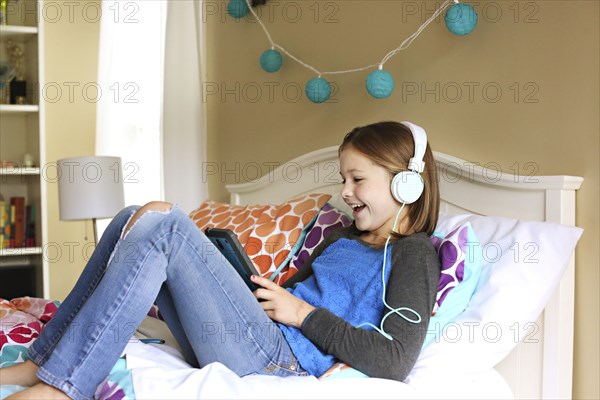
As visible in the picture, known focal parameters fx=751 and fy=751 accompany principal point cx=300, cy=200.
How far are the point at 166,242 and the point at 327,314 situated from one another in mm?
327

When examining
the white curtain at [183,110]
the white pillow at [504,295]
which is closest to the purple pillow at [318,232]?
the white pillow at [504,295]

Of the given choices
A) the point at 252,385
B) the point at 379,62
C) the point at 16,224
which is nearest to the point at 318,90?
the point at 379,62

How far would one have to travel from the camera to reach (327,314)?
1391 millimetres

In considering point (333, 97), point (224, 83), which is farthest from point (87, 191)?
point (333, 97)

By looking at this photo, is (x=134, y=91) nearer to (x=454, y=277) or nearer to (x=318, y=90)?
(x=318, y=90)

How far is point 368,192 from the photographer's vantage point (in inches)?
61.7

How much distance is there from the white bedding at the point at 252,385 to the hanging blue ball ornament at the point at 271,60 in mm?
1285

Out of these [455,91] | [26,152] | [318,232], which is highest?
[455,91]

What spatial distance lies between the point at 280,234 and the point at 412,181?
1.77 feet

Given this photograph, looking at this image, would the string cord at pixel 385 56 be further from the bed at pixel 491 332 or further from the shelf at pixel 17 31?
the shelf at pixel 17 31

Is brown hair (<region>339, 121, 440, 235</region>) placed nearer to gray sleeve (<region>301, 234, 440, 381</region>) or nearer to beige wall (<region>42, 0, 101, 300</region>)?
gray sleeve (<region>301, 234, 440, 381</region>)

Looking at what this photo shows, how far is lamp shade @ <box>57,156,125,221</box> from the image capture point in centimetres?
270

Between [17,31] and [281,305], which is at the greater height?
[17,31]

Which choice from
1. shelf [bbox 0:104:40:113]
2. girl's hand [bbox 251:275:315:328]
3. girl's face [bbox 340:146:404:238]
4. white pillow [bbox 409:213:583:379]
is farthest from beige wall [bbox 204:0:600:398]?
shelf [bbox 0:104:40:113]
